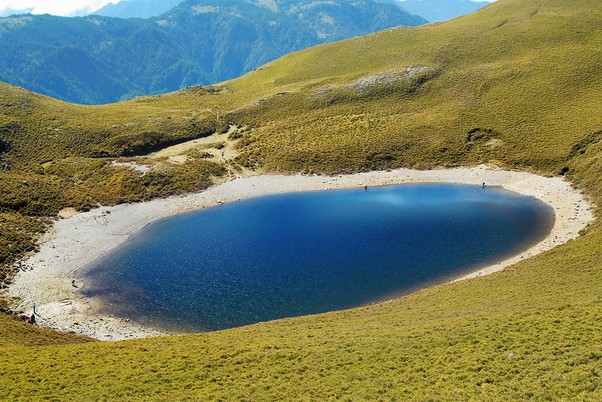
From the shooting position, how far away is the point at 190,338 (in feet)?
125

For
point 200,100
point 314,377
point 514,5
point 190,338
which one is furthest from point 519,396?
point 514,5

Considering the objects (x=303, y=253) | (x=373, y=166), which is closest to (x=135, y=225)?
(x=303, y=253)

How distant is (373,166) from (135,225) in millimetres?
49967

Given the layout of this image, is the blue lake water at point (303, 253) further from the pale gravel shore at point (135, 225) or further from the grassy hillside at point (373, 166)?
the grassy hillside at point (373, 166)

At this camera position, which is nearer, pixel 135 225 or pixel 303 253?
pixel 303 253

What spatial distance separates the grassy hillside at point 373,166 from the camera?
2670 centimetres

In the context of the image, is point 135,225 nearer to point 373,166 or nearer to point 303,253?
point 303,253

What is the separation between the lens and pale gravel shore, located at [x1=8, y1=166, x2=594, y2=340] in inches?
1923

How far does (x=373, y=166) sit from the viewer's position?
319 feet

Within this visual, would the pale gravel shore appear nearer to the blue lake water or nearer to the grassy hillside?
the blue lake water

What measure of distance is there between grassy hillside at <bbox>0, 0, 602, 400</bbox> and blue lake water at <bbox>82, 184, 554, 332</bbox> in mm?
6597

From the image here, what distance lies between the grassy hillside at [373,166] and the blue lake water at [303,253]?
6597 millimetres

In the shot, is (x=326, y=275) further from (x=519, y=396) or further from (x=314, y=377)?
(x=519, y=396)

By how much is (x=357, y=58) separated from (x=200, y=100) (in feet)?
172
